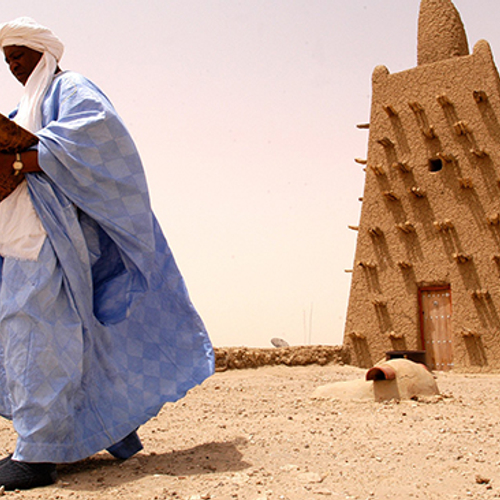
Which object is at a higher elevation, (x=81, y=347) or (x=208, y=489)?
(x=81, y=347)

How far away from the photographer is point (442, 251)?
11289 millimetres

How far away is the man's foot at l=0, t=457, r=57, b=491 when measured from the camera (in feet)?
9.00

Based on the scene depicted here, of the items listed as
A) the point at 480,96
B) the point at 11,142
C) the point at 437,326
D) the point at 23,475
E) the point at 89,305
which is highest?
the point at 480,96

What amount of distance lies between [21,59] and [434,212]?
931 cm

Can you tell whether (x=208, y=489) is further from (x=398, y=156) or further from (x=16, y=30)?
(x=398, y=156)

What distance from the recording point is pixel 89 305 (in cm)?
314

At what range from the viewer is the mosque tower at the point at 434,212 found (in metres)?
11.0

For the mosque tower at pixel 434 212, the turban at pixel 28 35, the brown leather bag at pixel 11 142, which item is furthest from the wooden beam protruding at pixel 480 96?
the brown leather bag at pixel 11 142

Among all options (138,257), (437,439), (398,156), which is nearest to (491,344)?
(398,156)

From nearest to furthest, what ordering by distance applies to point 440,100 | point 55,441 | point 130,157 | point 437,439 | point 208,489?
1. point 208,489
2. point 55,441
3. point 130,157
4. point 437,439
5. point 440,100

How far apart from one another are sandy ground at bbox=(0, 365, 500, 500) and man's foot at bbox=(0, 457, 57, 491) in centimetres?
7

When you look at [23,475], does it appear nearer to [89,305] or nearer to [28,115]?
[89,305]

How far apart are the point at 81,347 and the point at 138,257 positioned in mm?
541

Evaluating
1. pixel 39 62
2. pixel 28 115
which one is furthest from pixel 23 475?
pixel 39 62
